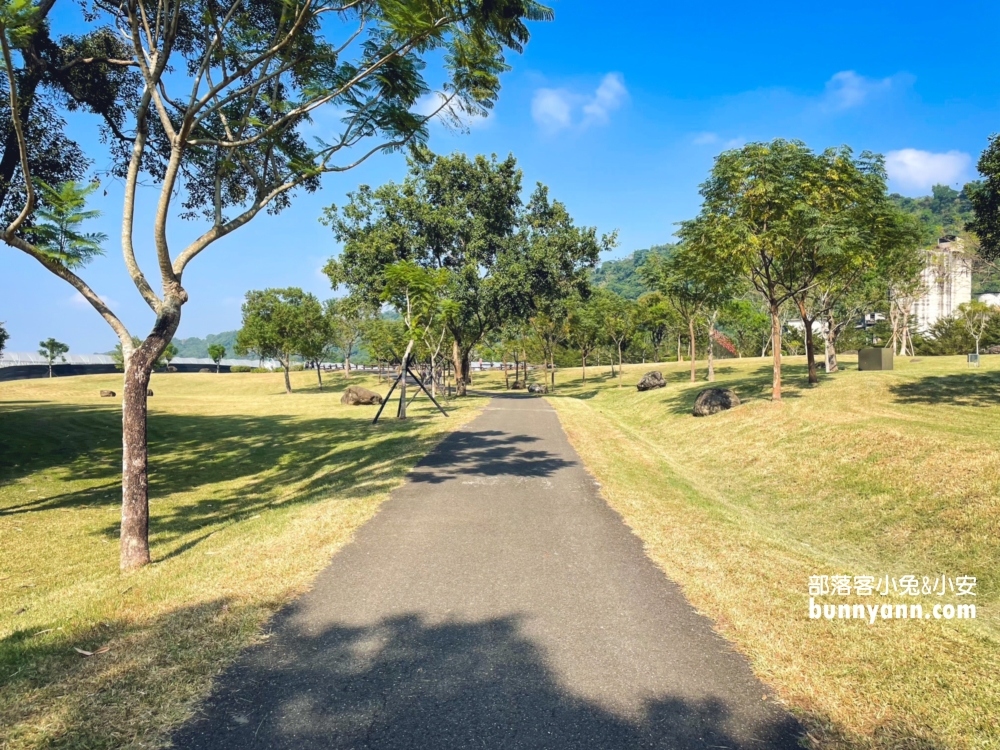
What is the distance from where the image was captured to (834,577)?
19.9ft

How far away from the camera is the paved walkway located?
3.26 m

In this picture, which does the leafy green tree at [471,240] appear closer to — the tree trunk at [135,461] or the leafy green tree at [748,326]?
the leafy green tree at [748,326]

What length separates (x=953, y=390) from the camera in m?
19.2

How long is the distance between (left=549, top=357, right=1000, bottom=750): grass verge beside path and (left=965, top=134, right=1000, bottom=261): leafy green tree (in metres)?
4.92

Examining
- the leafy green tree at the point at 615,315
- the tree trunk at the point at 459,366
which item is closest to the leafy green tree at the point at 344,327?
the tree trunk at the point at 459,366

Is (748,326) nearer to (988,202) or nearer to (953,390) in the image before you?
(953,390)

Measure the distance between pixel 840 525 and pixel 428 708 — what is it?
10156mm

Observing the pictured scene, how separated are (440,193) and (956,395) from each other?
2690cm

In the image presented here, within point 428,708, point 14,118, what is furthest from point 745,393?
point 14,118

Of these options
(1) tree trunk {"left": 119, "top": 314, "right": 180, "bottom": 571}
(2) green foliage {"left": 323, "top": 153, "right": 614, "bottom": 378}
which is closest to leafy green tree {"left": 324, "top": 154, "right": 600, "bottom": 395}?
(2) green foliage {"left": 323, "top": 153, "right": 614, "bottom": 378}

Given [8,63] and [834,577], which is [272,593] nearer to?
[834,577]

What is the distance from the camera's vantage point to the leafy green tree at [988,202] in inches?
590

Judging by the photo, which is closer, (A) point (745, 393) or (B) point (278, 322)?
(A) point (745, 393)

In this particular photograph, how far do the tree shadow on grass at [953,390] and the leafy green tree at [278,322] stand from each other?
43939mm
